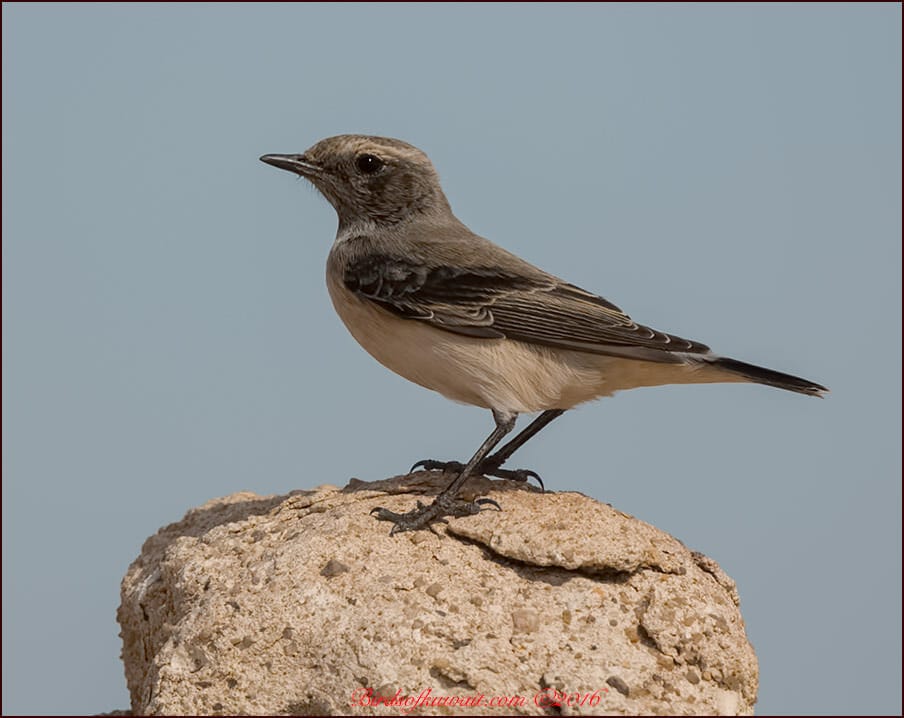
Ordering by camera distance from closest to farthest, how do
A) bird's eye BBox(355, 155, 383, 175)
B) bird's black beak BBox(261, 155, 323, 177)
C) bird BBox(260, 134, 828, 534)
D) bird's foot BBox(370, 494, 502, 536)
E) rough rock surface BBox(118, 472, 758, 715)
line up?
rough rock surface BBox(118, 472, 758, 715), bird's foot BBox(370, 494, 502, 536), bird BBox(260, 134, 828, 534), bird's eye BBox(355, 155, 383, 175), bird's black beak BBox(261, 155, 323, 177)

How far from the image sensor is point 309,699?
650 centimetres

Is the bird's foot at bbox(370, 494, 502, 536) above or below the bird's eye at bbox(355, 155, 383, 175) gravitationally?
below

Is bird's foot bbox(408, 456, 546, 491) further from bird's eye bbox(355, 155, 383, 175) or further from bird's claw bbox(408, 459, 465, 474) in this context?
bird's eye bbox(355, 155, 383, 175)

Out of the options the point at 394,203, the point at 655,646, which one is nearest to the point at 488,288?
the point at 394,203

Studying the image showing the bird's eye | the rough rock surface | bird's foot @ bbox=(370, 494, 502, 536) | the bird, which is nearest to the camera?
the rough rock surface

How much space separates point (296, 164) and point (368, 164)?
60 centimetres

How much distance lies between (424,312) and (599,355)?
1.30m

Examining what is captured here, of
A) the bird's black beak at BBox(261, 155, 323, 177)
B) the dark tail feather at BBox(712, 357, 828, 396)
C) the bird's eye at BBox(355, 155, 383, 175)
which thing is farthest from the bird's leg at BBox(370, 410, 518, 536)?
the bird's black beak at BBox(261, 155, 323, 177)

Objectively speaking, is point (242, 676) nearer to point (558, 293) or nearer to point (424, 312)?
point (424, 312)

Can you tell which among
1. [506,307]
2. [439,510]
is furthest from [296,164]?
[439,510]

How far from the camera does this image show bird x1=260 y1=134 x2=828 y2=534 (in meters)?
8.31

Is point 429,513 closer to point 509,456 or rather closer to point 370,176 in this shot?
point 509,456

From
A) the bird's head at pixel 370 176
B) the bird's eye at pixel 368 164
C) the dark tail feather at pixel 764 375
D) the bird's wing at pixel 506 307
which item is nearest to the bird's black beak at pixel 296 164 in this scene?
the bird's head at pixel 370 176

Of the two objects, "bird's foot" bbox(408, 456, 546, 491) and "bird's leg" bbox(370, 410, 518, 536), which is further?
"bird's foot" bbox(408, 456, 546, 491)
